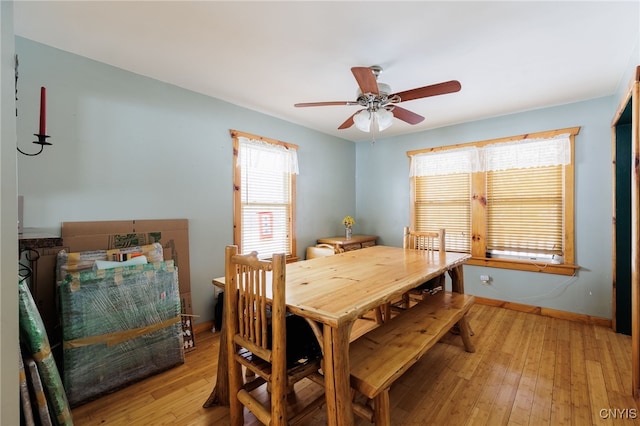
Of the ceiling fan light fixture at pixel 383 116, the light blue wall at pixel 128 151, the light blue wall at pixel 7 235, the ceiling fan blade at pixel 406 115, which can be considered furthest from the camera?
the ceiling fan blade at pixel 406 115

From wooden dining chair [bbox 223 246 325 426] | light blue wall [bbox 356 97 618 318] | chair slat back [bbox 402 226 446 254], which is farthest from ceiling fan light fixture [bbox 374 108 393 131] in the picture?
light blue wall [bbox 356 97 618 318]

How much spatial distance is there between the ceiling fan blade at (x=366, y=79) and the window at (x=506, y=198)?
2457mm

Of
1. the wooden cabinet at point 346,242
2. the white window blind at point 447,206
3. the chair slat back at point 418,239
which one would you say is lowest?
the wooden cabinet at point 346,242

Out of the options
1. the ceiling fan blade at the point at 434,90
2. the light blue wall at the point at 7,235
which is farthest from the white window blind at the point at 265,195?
the light blue wall at the point at 7,235

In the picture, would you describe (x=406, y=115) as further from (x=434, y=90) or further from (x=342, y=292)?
(x=342, y=292)

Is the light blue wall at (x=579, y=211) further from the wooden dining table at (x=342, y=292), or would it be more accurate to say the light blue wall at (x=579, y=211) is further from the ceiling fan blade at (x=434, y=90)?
the ceiling fan blade at (x=434, y=90)

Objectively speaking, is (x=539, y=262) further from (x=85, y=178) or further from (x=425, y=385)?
(x=85, y=178)

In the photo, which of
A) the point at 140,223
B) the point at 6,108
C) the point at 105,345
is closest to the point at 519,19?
the point at 6,108

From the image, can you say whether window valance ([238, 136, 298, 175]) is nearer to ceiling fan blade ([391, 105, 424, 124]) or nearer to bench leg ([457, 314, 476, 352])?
ceiling fan blade ([391, 105, 424, 124])

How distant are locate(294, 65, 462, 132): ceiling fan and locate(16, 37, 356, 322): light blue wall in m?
1.26

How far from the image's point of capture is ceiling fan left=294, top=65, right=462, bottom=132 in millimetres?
1876

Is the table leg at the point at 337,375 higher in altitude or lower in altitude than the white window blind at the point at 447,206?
lower

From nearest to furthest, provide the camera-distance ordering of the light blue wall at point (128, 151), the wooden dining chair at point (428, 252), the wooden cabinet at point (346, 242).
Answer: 1. the light blue wall at point (128, 151)
2. the wooden dining chair at point (428, 252)
3. the wooden cabinet at point (346, 242)

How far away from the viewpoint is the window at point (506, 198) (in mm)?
3232
